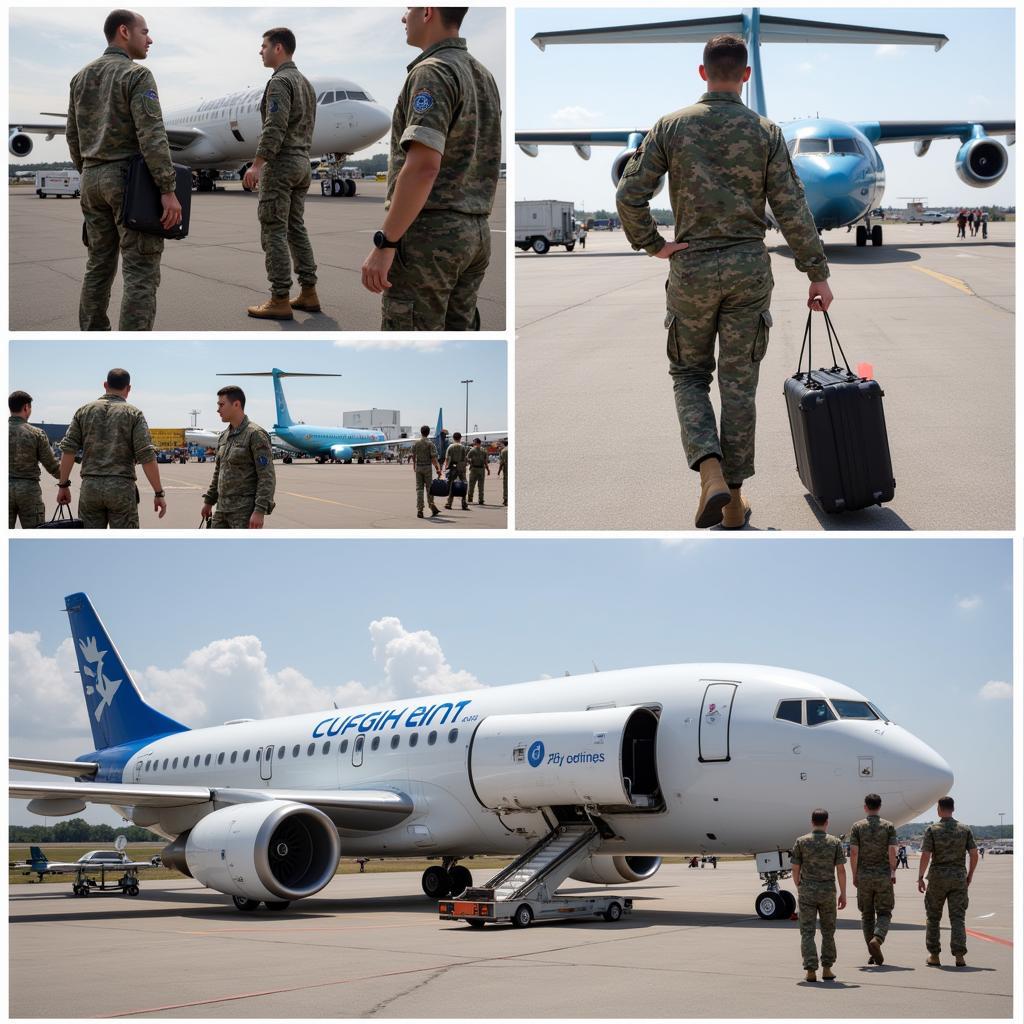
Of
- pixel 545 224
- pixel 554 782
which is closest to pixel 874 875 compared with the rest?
pixel 554 782

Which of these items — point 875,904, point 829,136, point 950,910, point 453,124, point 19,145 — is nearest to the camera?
point 453,124

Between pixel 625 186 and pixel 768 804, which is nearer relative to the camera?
pixel 625 186

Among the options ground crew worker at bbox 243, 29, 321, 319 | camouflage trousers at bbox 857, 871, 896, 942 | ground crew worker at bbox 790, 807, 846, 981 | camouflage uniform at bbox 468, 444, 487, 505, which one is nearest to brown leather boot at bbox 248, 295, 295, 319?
ground crew worker at bbox 243, 29, 321, 319

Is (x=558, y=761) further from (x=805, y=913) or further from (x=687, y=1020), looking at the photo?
(x=687, y=1020)

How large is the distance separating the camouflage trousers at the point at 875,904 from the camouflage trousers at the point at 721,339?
321 cm

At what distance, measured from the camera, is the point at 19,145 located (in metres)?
37.2

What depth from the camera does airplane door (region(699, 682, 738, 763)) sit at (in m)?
11.3

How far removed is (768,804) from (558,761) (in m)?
2.19

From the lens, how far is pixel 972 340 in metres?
16.2

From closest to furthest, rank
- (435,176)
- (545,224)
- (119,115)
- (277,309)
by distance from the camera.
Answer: (435,176), (119,115), (277,309), (545,224)

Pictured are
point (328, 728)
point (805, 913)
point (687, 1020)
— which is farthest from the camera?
point (328, 728)

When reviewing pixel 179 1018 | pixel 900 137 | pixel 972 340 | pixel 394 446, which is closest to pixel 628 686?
pixel 179 1018

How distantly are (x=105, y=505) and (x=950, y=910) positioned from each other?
7.36 metres

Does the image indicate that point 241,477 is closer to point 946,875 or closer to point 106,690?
point 946,875
